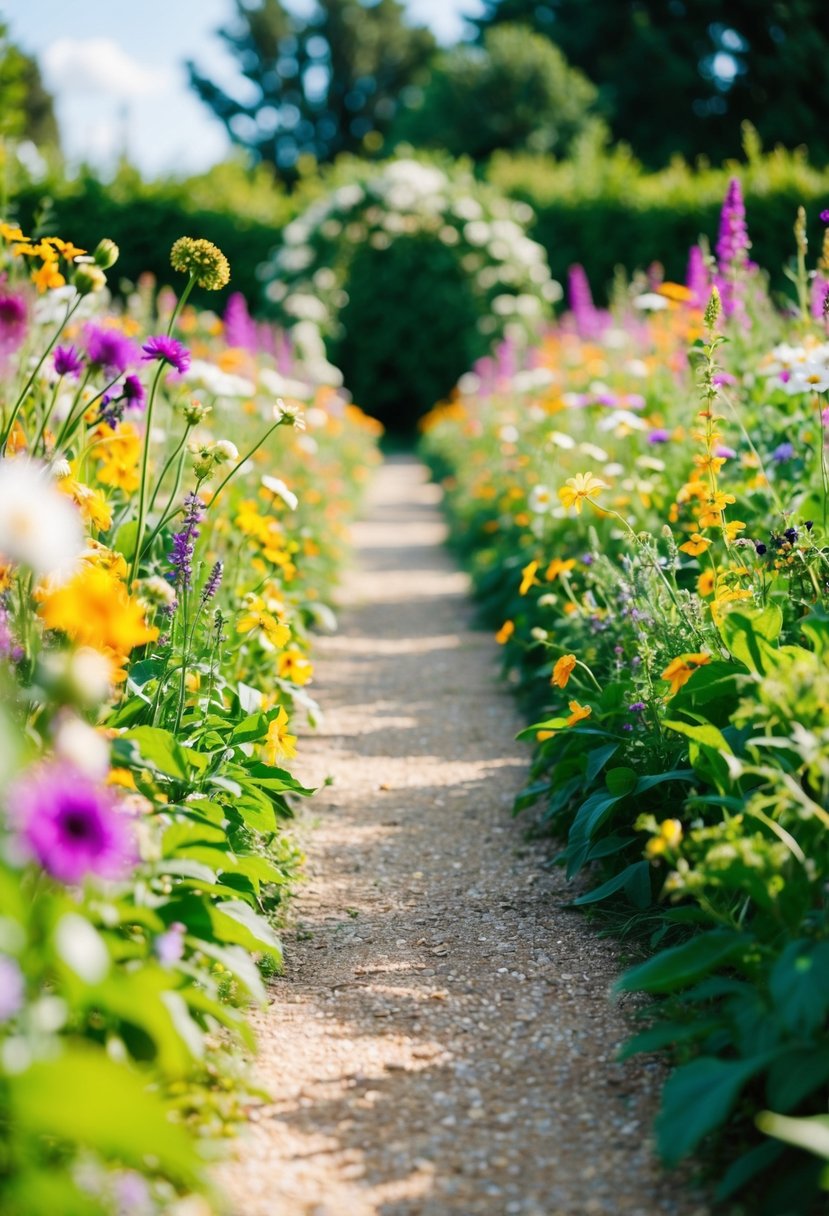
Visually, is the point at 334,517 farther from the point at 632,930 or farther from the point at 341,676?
the point at 632,930

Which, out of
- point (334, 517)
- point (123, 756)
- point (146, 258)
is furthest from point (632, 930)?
point (146, 258)

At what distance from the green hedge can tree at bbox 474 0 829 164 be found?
8.92 m

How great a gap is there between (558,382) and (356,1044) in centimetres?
541

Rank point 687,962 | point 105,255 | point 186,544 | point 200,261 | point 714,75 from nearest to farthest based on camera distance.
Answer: point 687,962 → point 105,255 → point 200,261 → point 186,544 → point 714,75

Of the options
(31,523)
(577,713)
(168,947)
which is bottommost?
(577,713)

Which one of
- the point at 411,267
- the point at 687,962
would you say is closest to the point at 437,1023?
the point at 687,962

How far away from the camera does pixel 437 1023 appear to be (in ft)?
7.32

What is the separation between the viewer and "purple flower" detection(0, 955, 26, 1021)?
1.16m

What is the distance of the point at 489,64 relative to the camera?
25.1 metres

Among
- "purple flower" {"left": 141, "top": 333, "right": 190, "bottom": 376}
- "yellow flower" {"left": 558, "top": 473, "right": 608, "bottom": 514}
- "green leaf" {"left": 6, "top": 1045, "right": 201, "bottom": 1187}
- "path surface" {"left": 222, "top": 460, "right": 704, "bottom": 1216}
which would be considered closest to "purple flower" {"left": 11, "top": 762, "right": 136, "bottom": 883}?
"green leaf" {"left": 6, "top": 1045, "right": 201, "bottom": 1187}

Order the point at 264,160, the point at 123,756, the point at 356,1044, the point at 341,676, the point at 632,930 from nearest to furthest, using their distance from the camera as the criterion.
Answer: the point at 123,756 < the point at 356,1044 < the point at 632,930 < the point at 341,676 < the point at 264,160

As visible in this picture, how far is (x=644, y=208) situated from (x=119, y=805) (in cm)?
1535

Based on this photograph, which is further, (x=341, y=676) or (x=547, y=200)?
(x=547, y=200)

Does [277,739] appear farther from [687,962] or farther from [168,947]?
[687,962]
